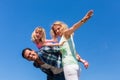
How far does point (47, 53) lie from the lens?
51.3ft

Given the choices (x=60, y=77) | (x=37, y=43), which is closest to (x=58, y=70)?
(x=60, y=77)

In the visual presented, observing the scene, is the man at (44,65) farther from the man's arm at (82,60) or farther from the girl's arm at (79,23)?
the girl's arm at (79,23)

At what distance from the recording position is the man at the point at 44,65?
1516 centimetres

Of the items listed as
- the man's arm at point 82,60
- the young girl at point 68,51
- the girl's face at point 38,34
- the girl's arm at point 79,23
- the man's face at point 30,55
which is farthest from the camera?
the girl's face at point 38,34

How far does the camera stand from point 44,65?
15.4 m

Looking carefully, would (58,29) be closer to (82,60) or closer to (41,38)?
(41,38)

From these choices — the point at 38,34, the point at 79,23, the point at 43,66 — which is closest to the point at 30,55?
the point at 43,66

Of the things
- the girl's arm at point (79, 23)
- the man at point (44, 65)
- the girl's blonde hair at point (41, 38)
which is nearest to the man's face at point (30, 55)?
the man at point (44, 65)

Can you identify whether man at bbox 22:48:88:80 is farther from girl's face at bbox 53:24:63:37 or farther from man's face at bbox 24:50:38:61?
girl's face at bbox 53:24:63:37

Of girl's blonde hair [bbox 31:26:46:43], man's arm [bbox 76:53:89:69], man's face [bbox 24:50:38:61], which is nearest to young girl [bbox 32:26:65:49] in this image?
girl's blonde hair [bbox 31:26:46:43]

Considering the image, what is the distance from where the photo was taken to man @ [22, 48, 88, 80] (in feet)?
49.8

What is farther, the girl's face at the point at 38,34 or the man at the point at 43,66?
the girl's face at the point at 38,34

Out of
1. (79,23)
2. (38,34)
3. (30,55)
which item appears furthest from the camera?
(38,34)

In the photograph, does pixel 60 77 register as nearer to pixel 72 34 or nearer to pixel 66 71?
pixel 66 71
